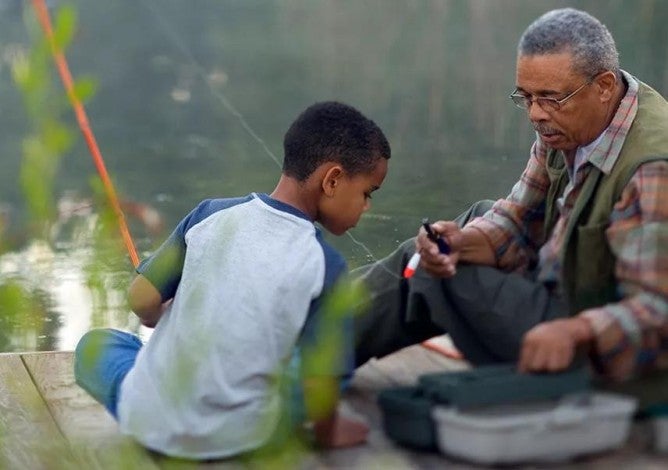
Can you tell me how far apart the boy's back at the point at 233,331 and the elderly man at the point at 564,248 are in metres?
0.45

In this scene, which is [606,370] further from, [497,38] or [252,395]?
[497,38]

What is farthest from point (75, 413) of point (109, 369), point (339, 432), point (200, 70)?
point (200, 70)

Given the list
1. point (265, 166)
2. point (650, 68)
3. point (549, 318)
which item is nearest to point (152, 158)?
point (265, 166)

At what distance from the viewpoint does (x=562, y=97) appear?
10.5ft

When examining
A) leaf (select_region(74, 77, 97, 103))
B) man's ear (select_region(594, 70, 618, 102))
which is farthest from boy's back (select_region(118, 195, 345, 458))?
leaf (select_region(74, 77, 97, 103))

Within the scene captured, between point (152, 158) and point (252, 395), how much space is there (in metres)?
4.87

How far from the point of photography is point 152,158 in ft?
25.1

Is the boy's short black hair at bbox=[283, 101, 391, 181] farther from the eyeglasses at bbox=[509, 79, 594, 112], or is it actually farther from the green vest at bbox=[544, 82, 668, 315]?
the green vest at bbox=[544, 82, 668, 315]

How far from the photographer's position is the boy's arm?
312 cm

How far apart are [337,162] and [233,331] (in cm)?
47

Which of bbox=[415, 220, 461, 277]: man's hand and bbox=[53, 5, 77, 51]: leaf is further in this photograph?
bbox=[415, 220, 461, 277]: man's hand

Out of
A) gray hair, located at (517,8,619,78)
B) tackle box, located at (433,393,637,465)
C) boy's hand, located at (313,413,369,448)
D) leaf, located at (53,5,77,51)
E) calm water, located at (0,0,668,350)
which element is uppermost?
leaf, located at (53,5,77,51)

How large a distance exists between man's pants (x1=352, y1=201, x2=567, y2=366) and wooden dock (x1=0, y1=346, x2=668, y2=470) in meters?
0.13

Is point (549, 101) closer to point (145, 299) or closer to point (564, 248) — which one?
point (564, 248)
